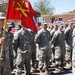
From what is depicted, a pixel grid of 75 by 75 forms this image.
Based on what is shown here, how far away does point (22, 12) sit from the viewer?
641 centimetres

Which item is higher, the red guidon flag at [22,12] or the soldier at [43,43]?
the red guidon flag at [22,12]

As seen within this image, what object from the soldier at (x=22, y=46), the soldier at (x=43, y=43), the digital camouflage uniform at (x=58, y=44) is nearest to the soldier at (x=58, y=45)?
the digital camouflage uniform at (x=58, y=44)

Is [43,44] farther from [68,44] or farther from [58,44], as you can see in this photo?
[68,44]

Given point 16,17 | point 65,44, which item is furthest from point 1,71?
point 65,44

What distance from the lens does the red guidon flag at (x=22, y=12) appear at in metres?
6.14

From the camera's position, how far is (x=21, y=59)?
8.73 m

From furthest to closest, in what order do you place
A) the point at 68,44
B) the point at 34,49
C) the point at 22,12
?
the point at 68,44 < the point at 34,49 < the point at 22,12

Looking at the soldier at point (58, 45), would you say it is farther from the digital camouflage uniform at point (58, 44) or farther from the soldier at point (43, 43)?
the soldier at point (43, 43)

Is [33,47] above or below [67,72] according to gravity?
above

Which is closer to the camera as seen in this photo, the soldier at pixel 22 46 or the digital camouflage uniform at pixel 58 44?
the soldier at pixel 22 46

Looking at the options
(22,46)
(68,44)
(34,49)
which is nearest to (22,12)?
(22,46)

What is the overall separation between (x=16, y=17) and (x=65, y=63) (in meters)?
6.36

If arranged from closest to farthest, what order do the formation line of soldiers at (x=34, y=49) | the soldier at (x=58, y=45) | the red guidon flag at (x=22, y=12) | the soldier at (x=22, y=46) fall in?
the red guidon flag at (x=22, y=12) < the formation line of soldiers at (x=34, y=49) < the soldier at (x=22, y=46) < the soldier at (x=58, y=45)

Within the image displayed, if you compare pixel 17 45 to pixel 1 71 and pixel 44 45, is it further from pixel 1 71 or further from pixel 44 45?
pixel 1 71
